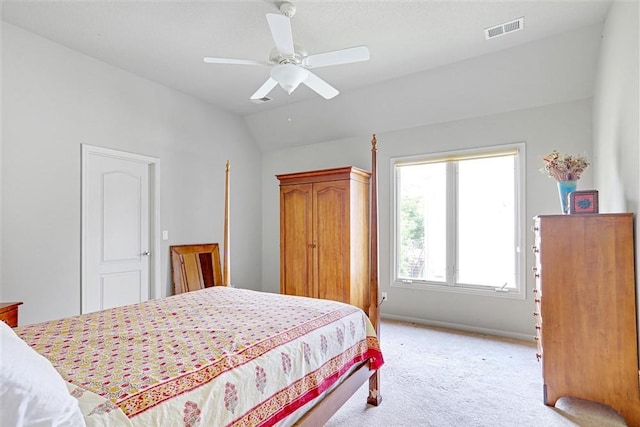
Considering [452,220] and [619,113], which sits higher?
[619,113]

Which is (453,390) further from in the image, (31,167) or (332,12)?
(31,167)

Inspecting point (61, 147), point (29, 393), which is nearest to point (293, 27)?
point (61, 147)

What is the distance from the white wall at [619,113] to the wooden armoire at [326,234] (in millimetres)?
2381

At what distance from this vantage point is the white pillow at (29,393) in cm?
77

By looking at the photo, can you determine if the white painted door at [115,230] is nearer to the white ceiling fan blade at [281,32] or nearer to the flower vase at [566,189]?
the white ceiling fan blade at [281,32]

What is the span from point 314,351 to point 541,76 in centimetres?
351

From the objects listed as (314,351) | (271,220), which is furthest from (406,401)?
(271,220)

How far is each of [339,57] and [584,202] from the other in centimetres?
201

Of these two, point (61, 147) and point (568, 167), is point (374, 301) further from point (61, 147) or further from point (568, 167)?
point (61, 147)

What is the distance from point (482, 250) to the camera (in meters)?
4.02

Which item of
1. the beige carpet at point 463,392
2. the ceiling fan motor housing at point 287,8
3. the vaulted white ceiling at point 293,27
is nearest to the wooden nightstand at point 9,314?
the vaulted white ceiling at point 293,27

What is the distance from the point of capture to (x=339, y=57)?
2.36 m

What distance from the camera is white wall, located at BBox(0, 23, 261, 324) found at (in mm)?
2832

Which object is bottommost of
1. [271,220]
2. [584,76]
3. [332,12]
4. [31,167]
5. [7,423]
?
[7,423]
